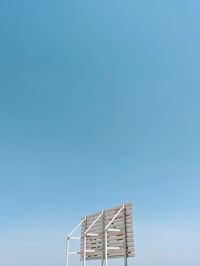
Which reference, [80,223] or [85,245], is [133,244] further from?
[80,223]

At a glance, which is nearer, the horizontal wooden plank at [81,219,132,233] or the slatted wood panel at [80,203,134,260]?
the slatted wood panel at [80,203,134,260]

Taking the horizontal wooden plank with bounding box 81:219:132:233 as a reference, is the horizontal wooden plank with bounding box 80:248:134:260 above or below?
below

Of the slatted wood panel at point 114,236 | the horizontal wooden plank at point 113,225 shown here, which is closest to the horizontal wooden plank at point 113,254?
the slatted wood panel at point 114,236

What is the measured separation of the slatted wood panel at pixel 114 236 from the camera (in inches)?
331

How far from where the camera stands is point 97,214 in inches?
400

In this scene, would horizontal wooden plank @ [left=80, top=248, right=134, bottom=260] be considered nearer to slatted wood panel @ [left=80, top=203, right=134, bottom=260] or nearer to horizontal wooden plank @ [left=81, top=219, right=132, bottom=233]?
slatted wood panel @ [left=80, top=203, right=134, bottom=260]

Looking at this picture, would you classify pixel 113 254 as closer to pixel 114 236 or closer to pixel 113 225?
pixel 114 236

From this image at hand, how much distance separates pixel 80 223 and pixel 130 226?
273cm

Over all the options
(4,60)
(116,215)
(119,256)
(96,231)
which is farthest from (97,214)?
(4,60)

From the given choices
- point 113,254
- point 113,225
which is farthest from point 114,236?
point 113,254

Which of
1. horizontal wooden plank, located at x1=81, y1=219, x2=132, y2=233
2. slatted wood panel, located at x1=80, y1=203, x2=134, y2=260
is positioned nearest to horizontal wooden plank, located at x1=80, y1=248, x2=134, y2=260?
slatted wood panel, located at x1=80, y1=203, x2=134, y2=260

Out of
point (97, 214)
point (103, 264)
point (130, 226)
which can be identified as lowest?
point (103, 264)

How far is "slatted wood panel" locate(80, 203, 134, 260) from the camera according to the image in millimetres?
8414

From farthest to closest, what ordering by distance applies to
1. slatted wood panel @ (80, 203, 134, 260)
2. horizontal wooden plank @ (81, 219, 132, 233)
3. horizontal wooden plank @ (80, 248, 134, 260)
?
horizontal wooden plank @ (81, 219, 132, 233) → slatted wood panel @ (80, 203, 134, 260) → horizontal wooden plank @ (80, 248, 134, 260)
